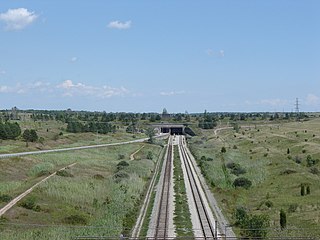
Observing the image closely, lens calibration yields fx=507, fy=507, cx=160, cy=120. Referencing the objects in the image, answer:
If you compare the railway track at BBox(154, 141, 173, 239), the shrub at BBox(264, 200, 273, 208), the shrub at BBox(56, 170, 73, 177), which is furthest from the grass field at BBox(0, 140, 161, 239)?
the shrub at BBox(264, 200, 273, 208)

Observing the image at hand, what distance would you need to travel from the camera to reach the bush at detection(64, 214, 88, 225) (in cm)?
3876

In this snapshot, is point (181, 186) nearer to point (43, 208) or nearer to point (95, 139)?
point (43, 208)

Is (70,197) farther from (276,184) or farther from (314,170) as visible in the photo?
(314,170)

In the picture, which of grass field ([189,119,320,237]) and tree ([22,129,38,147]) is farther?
tree ([22,129,38,147])

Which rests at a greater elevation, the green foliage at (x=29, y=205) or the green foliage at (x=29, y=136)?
the green foliage at (x=29, y=136)

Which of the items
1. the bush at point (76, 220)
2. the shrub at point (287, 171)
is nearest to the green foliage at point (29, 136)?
the shrub at point (287, 171)

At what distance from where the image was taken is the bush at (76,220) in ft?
127

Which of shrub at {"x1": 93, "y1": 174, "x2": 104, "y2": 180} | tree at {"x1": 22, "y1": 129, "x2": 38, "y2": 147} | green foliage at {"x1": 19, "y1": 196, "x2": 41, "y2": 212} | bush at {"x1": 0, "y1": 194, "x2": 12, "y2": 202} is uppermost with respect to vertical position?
tree at {"x1": 22, "y1": 129, "x2": 38, "y2": 147}

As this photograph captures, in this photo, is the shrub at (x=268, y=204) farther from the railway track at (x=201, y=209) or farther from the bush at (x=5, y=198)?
the bush at (x=5, y=198)

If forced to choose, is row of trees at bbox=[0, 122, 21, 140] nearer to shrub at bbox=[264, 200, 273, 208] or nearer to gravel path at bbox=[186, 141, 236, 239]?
gravel path at bbox=[186, 141, 236, 239]

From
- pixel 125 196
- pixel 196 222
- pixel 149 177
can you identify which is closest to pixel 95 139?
pixel 149 177

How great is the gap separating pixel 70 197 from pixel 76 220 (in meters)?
9.11

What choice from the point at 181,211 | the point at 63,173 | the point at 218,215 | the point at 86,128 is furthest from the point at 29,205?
the point at 86,128

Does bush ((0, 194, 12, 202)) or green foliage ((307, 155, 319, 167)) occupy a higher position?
green foliage ((307, 155, 319, 167))
